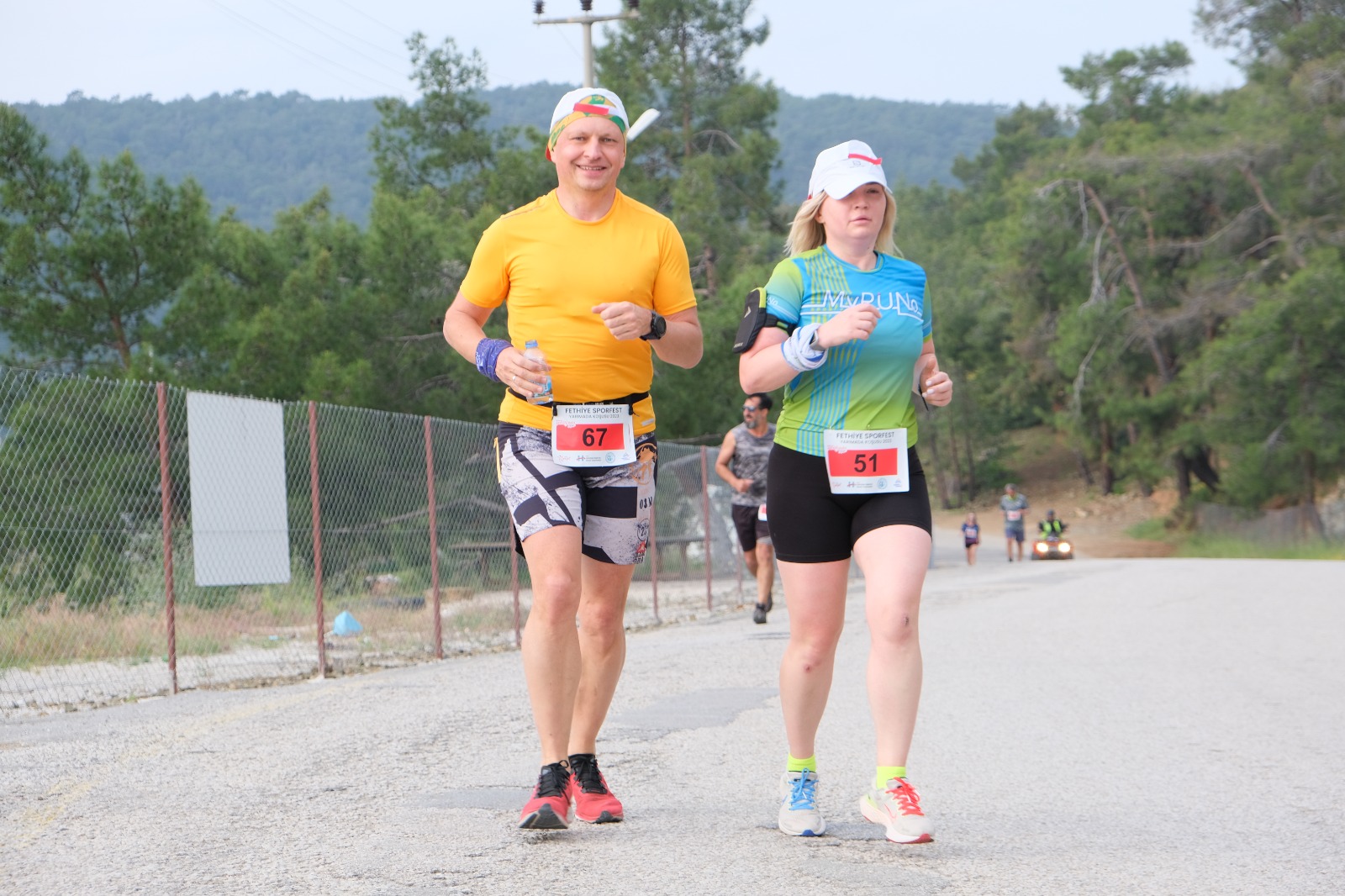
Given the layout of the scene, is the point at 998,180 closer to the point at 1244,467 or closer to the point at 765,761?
the point at 1244,467

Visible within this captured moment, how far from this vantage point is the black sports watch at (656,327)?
4676 millimetres

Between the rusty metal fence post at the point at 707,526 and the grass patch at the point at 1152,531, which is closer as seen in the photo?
the rusty metal fence post at the point at 707,526

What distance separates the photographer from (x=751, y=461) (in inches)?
539

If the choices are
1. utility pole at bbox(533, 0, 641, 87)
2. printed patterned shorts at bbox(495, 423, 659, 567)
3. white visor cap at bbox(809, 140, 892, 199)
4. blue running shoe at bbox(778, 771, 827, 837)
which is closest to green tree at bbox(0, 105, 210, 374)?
utility pole at bbox(533, 0, 641, 87)

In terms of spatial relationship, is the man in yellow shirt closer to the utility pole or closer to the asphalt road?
the asphalt road

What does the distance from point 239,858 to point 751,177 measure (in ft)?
140

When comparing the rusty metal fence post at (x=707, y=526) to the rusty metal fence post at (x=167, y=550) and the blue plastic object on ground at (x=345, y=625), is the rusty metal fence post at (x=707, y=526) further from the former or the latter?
the rusty metal fence post at (x=167, y=550)

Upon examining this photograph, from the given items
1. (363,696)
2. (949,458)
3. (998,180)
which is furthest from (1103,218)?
(998,180)

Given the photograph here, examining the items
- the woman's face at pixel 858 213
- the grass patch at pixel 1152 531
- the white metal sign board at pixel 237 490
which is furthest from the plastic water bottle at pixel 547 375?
the grass patch at pixel 1152 531

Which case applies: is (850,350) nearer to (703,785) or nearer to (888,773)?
(888,773)

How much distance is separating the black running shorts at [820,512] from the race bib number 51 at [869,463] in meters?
0.05

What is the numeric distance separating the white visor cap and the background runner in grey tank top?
879 centimetres

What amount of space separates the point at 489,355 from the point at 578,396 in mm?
295

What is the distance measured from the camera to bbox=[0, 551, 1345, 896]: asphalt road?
4.09 m
